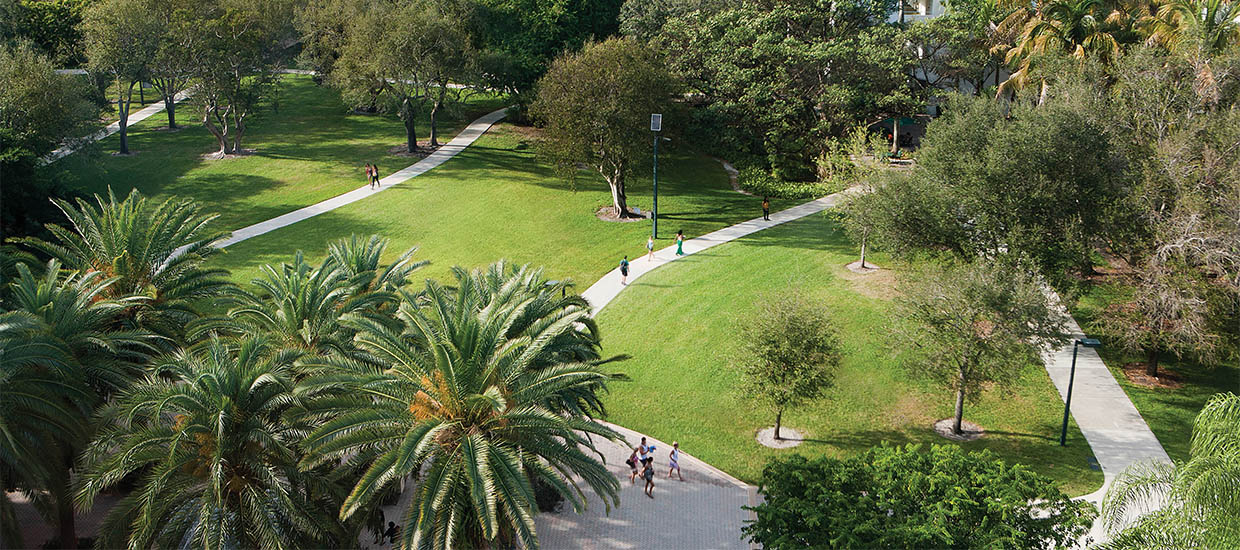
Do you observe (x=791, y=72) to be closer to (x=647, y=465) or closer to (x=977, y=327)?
(x=977, y=327)

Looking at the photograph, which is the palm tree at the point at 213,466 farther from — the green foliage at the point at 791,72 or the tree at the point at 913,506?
the green foliage at the point at 791,72

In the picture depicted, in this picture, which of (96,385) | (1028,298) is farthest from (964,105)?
(96,385)

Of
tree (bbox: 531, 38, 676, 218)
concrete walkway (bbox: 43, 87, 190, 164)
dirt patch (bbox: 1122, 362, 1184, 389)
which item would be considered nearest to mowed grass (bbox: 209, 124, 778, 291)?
tree (bbox: 531, 38, 676, 218)

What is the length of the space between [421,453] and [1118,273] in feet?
82.7

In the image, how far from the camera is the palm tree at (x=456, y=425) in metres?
15.7

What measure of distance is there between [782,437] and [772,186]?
2636 centimetres

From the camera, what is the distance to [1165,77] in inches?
1219

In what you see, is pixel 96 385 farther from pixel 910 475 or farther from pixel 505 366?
pixel 910 475

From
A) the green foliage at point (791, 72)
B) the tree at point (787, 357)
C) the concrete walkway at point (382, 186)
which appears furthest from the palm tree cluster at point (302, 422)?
the green foliage at point (791, 72)

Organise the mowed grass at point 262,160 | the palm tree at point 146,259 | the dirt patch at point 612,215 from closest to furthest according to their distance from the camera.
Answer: the palm tree at point 146,259, the dirt patch at point 612,215, the mowed grass at point 262,160

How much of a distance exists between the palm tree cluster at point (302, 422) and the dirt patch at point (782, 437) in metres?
8.87

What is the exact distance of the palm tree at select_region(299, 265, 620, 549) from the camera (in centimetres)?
1569

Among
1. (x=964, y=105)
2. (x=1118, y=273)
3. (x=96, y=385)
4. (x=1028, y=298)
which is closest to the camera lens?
(x=96, y=385)

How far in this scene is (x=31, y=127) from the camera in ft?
139
